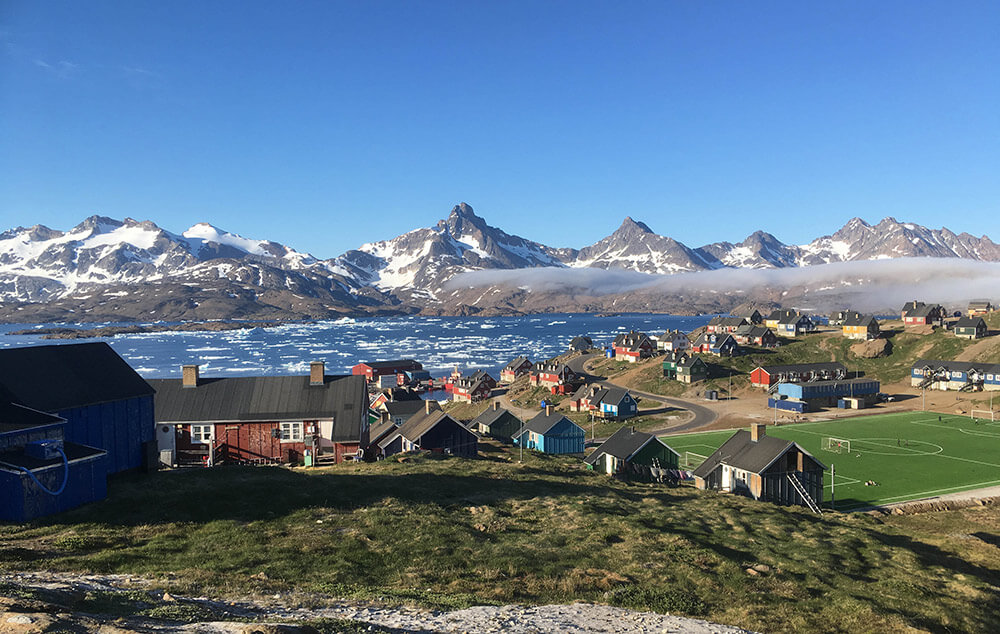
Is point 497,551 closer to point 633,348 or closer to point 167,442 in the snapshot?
point 167,442

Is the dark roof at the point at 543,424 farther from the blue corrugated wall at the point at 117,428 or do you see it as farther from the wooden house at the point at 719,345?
the wooden house at the point at 719,345

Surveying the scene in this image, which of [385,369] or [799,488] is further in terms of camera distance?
[385,369]

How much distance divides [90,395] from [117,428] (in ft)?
6.64

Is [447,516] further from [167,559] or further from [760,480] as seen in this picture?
[760,480]

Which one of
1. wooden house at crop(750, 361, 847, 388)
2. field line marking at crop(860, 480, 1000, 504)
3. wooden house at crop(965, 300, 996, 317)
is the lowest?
field line marking at crop(860, 480, 1000, 504)

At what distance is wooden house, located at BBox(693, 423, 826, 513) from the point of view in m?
46.0

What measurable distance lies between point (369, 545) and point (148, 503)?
977cm

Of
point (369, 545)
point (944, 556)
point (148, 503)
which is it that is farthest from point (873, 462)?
point (148, 503)

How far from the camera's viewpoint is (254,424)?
139ft

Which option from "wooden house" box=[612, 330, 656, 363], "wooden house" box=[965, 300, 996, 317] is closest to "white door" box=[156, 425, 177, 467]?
"wooden house" box=[612, 330, 656, 363]

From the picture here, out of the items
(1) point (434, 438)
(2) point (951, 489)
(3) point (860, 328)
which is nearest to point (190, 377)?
(1) point (434, 438)

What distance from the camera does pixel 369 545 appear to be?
21.3 m

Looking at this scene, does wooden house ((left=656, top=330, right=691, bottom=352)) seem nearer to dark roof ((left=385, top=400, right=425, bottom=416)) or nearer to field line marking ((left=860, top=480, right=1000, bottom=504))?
dark roof ((left=385, top=400, right=425, bottom=416))

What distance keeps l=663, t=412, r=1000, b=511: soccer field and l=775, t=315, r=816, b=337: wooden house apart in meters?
77.1
